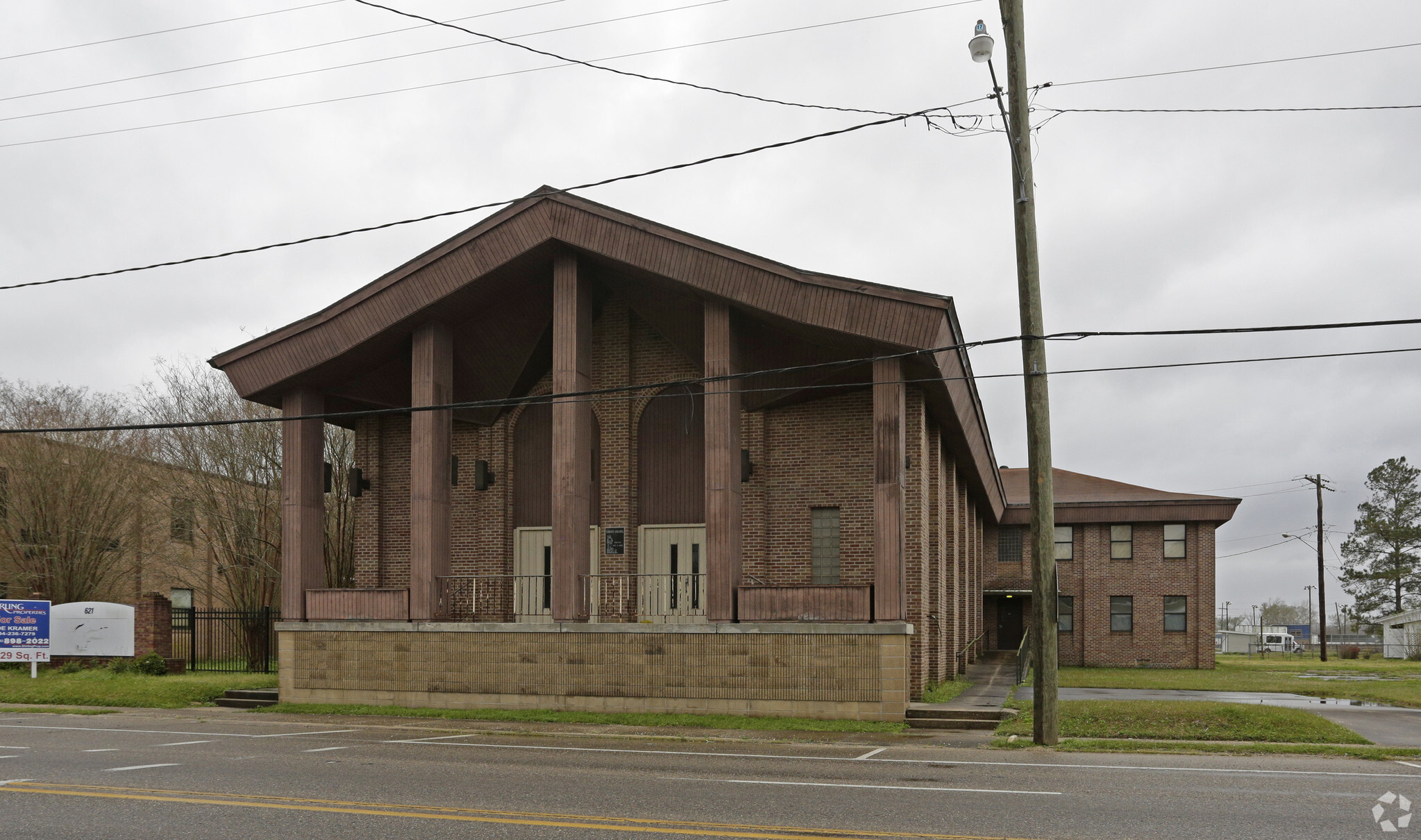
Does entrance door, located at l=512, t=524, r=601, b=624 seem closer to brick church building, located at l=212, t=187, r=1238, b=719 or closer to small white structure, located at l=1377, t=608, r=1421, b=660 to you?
brick church building, located at l=212, t=187, r=1238, b=719

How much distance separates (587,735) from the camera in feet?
55.1

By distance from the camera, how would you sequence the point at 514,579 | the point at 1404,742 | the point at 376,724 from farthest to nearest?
the point at 514,579, the point at 376,724, the point at 1404,742

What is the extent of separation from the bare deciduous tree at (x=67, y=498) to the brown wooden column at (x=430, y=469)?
21587mm

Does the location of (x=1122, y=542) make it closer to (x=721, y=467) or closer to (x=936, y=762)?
(x=721, y=467)

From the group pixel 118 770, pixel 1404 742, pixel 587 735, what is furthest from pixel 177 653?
pixel 1404 742

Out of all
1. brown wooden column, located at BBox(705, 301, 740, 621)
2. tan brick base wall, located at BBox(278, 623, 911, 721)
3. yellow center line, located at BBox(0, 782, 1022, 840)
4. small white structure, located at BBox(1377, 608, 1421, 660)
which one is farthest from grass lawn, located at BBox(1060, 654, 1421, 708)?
yellow center line, located at BBox(0, 782, 1022, 840)

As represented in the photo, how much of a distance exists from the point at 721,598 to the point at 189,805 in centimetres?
1037

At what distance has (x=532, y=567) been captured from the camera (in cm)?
2389

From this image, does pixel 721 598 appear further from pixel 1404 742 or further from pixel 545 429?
pixel 1404 742

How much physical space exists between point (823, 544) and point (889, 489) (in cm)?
389


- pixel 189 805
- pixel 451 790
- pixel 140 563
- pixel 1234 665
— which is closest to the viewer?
pixel 189 805

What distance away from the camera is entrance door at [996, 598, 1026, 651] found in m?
44.4

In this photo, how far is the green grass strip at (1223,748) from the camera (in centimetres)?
1419

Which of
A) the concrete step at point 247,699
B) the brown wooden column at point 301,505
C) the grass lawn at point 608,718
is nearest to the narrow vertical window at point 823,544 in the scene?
the grass lawn at point 608,718
